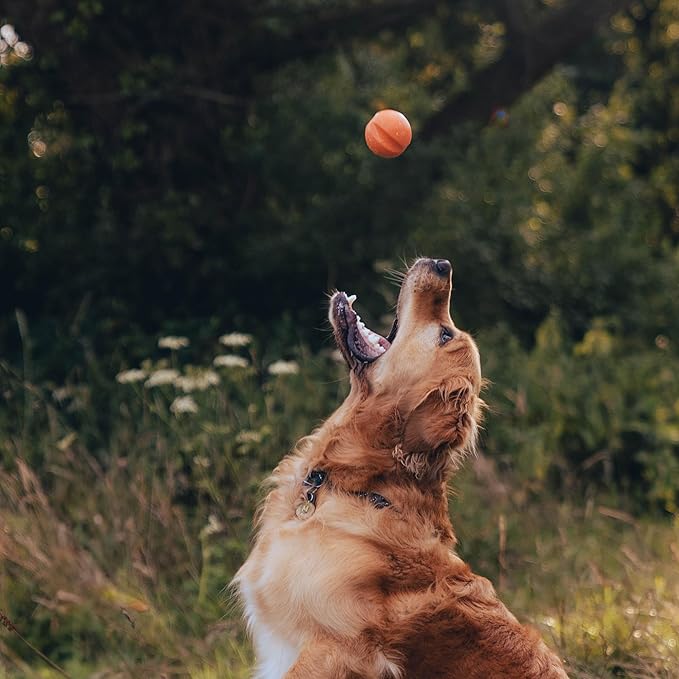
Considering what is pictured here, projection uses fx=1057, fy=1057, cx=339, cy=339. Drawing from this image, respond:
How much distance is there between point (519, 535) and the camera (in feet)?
20.2

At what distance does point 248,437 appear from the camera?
Answer: 540cm

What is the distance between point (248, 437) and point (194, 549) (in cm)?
63

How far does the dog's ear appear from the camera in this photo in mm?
3750

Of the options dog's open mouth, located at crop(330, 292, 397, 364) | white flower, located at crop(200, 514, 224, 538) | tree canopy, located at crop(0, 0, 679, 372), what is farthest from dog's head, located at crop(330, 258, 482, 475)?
tree canopy, located at crop(0, 0, 679, 372)

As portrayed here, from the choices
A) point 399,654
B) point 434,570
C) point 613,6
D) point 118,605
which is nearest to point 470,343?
point 434,570

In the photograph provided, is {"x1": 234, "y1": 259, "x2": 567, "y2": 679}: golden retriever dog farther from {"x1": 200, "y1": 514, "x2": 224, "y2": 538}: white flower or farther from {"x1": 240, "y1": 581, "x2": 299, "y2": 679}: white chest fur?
{"x1": 200, "y1": 514, "x2": 224, "y2": 538}: white flower

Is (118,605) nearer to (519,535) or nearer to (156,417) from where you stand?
(156,417)

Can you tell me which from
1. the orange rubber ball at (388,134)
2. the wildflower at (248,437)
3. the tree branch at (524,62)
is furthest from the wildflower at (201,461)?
the tree branch at (524,62)

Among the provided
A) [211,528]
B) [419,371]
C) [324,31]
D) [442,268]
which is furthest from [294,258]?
[419,371]

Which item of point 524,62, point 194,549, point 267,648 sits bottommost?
point 524,62

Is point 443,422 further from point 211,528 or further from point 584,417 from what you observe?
point 584,417

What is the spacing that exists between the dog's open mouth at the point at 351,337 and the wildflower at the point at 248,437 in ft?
4.49

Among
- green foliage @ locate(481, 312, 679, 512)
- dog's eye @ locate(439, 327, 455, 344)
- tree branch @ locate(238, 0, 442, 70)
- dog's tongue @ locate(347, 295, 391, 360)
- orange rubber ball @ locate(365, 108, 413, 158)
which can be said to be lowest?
green foliage @ locate(481, 312, 679, 512)

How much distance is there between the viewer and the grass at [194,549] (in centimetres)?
466
